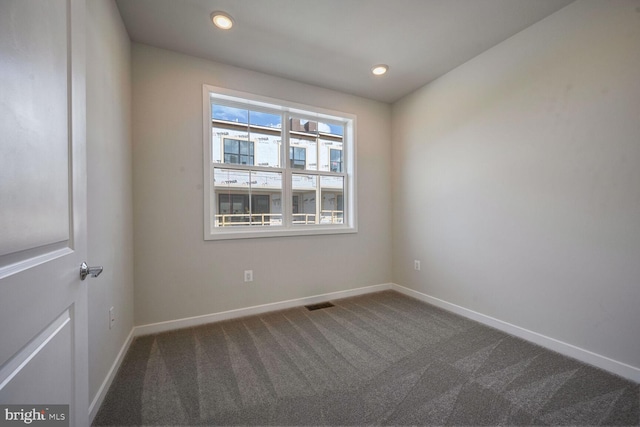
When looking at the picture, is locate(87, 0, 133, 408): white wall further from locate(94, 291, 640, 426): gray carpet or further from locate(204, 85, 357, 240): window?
locate(204, 85, 357, 240): window

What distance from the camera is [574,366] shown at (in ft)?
5.71

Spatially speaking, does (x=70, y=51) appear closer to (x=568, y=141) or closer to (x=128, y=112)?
(x=128, y=112)

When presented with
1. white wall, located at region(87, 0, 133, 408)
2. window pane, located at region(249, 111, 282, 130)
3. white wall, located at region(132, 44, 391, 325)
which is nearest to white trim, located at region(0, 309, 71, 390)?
white wall, located at region(87, 0, 133, 408)

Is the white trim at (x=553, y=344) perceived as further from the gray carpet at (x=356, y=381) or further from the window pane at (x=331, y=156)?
the window pane at (x=331, y=156)

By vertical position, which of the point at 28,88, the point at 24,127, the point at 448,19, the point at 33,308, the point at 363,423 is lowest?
the point at 363,423

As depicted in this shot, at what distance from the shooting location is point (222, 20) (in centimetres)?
196

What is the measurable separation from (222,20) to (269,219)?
6.14 feet

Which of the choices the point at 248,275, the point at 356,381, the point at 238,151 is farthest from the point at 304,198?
the point at 356,381

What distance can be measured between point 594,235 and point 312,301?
256 centimetres

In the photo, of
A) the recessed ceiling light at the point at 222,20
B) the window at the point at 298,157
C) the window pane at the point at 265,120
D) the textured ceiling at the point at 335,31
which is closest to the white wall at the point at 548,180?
the textured ceiling at the point at 335,31

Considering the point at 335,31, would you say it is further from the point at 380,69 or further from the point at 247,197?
the point at 247,197

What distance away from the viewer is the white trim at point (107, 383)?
4.35ft

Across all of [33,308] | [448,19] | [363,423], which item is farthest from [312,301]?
[448,19]

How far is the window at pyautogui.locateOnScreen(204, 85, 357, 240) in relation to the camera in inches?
103
